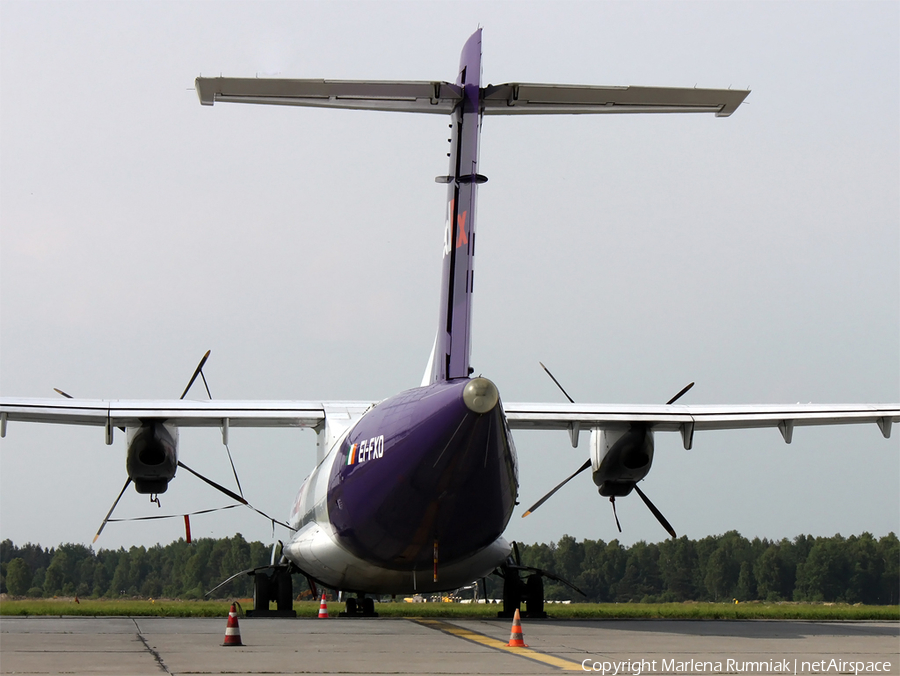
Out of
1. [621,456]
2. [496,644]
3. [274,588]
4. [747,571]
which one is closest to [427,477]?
[496,644]

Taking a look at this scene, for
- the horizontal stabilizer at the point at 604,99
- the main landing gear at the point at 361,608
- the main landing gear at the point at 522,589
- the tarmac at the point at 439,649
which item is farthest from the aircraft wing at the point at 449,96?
the main landing gear at the point at 361,608

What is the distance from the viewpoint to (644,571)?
147 ft

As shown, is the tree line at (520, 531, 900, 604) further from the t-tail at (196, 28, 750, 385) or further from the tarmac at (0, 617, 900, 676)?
the t-tail at (196, 28, 750, 385)

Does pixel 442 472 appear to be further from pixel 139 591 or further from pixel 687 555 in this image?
→ pixel 687 555

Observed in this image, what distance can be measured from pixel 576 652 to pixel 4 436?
378 inches

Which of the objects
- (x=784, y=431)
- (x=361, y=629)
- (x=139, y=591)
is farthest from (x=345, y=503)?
(x=139, y=591)

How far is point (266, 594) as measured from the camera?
20.1 m

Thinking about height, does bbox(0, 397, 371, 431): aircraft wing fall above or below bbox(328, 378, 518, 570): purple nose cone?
above

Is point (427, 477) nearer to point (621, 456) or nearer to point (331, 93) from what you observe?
point (331, 93)

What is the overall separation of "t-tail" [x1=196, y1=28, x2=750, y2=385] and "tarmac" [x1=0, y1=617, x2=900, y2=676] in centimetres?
347

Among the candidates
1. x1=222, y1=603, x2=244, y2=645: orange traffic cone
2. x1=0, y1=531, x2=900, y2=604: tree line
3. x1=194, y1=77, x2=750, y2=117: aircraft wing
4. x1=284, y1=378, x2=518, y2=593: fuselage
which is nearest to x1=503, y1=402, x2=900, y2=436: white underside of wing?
x1=284, y1=378, x2=518, y2=593: fuselage

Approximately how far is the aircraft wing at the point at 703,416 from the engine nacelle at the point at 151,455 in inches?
224

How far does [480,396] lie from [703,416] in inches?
275

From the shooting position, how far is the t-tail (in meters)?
13.3
